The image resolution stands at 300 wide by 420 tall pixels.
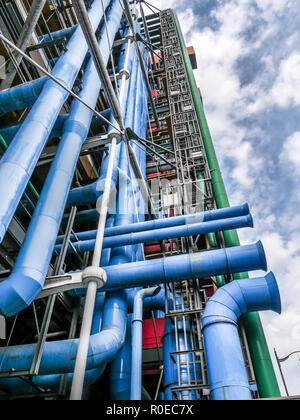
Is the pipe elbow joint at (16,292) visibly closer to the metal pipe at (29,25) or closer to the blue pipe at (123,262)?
the blue pipe at (123,262)

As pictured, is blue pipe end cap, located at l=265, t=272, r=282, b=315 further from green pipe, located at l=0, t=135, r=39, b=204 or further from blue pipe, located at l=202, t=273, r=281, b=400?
green pipe, located at l=0, t=135, r=39, b=204

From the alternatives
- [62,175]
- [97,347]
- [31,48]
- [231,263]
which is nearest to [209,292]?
[231,263]

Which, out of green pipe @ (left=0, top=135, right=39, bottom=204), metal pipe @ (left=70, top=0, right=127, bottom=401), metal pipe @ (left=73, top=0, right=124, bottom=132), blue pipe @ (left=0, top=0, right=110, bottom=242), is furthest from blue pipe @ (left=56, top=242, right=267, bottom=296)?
metal pipe @ (left=73, top=0, right=124, bottom=132)

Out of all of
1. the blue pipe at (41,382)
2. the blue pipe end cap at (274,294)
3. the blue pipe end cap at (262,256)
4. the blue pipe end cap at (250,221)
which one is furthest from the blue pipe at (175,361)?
the blue pipe end cap at (250,221)

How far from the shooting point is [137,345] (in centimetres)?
630

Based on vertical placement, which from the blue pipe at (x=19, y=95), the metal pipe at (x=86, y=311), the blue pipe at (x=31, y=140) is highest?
the blue pipe at (x=19, y=95)

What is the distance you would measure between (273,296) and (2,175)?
553 centimetres

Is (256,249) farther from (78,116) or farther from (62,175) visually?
(78,116)

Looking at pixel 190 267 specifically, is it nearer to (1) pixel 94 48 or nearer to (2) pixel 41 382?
(2) pixel 41 382

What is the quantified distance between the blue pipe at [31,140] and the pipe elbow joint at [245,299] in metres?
4.07

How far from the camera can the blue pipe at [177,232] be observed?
23.4 feet

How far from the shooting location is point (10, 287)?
452 centimetres

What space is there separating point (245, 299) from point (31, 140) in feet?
17.4

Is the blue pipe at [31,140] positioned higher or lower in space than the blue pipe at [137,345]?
higher
